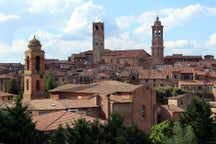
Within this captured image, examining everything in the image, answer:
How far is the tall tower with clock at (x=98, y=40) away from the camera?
112 meters

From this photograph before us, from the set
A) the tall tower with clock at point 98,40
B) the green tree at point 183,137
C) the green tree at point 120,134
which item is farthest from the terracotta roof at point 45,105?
the tall tower with clock at point 98,40

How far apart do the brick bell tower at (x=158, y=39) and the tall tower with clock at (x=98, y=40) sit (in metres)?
13.1

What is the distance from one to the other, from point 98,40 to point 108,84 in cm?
6579

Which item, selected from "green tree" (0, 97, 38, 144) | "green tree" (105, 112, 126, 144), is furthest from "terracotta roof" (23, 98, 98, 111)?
"green tree" (105, 112, 126, 144)

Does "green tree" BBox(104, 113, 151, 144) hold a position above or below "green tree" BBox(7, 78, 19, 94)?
below

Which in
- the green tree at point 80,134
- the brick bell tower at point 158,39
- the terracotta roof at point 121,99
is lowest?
the green tree at point 80,134

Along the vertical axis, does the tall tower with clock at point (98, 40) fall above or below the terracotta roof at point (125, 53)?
above

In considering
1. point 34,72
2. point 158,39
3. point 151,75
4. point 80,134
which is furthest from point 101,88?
point 158,39

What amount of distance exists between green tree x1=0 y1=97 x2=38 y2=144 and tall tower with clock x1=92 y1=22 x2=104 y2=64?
84418 mm

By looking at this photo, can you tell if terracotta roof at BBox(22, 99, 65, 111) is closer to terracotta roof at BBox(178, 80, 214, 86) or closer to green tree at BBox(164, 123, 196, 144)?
green tree at BBox(164, 123, 196, 144)

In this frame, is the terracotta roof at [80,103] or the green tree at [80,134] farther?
the terracotta roof at [80,103]

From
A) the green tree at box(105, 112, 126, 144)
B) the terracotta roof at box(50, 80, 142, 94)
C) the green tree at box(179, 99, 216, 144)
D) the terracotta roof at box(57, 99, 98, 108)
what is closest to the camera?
the green tree at box(105, 112, 126, 144)

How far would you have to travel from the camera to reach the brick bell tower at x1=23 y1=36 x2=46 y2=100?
52094mm

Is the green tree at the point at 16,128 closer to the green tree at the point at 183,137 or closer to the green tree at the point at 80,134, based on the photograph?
the green tree at the point at 80,134
